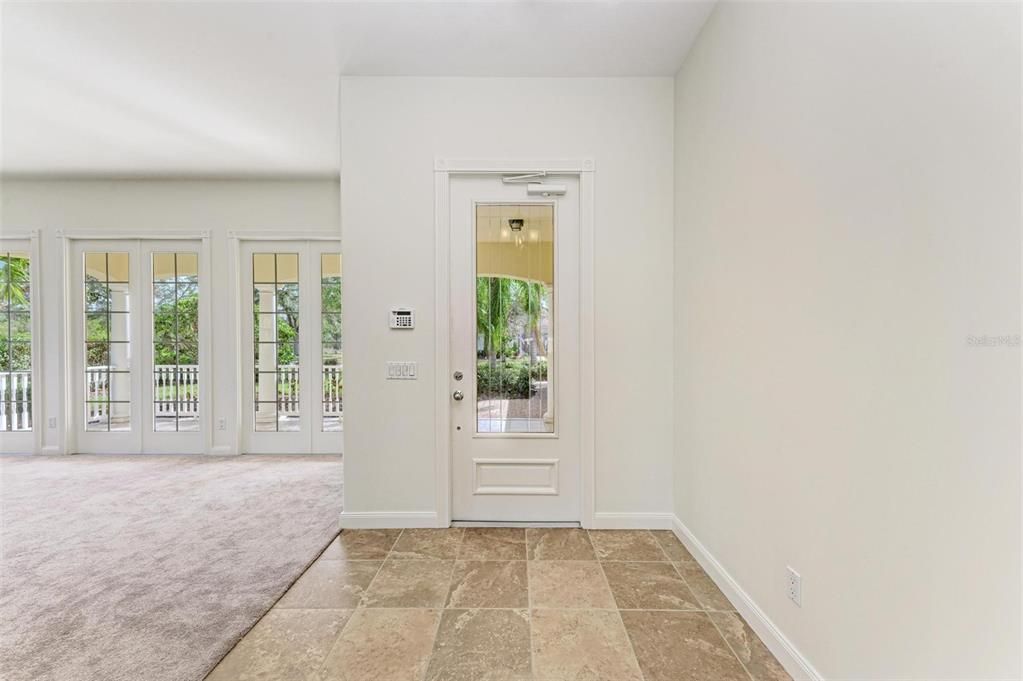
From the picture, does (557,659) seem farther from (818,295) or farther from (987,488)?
(818,295)

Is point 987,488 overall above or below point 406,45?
below

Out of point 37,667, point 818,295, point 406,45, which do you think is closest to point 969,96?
point 818,295

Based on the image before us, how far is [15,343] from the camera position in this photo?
14.6 feet

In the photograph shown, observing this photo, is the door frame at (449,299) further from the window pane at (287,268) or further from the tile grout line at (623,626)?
the window pane at (287,268)

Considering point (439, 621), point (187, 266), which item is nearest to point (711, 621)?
point (439, 621)

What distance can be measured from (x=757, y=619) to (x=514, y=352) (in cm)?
181

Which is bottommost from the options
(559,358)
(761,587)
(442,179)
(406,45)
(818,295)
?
(761,587)

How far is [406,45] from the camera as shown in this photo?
2.39m

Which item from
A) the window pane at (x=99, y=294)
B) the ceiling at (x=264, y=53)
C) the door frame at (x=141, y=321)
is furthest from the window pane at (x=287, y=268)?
the window pane at (x=99, y=294)

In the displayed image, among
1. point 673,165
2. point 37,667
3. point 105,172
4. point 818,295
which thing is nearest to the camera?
point 818,295

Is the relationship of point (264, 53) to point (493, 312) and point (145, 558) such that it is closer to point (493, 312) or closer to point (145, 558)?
point (493, 312)

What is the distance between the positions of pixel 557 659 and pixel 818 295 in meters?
1.63

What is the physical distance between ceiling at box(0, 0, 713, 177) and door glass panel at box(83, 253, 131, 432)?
1.36 m

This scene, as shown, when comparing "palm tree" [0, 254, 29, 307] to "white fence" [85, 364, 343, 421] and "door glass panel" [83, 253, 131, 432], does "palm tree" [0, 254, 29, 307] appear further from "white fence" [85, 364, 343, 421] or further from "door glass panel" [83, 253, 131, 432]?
"white fence" [85, 364, 343, 421]
